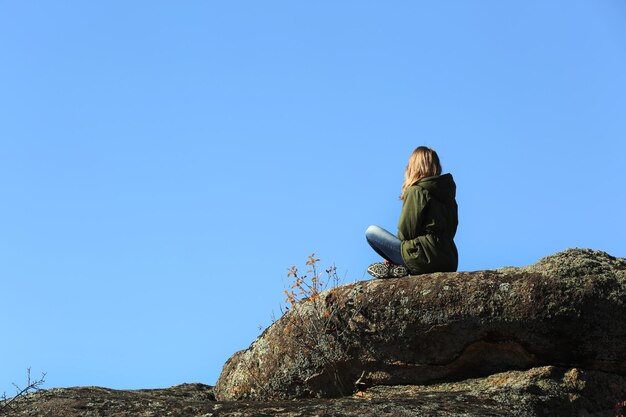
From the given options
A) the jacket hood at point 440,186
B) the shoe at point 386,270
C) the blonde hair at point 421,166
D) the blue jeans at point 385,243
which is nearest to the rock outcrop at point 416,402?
the shoe at point 386,270

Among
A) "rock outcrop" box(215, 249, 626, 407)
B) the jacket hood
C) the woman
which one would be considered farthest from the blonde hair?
"rock outcrop" box(215, 249, 626, 407)

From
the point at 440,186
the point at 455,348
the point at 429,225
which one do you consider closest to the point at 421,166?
the point at 440,186

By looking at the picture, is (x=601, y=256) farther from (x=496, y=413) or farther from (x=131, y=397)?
(x=131, y=397)

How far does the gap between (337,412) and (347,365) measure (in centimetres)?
226

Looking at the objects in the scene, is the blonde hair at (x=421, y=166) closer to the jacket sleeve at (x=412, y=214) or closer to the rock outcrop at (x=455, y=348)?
the jacket sleeve at (x=412, y=214)

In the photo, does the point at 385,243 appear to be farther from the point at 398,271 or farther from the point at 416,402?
the point at 416,402

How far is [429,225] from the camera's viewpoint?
12.9 meters

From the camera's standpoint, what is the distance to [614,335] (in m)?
11.5

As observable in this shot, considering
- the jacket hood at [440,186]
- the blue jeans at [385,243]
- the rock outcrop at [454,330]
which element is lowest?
the rock outcrop at [454,330]

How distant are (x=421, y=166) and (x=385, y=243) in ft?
4.04

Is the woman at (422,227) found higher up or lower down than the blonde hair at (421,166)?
lower down

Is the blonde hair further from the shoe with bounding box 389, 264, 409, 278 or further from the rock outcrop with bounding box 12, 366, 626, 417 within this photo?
the rock outcrop with bounding box 12, 366, 626, 417

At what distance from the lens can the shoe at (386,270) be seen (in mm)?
12906

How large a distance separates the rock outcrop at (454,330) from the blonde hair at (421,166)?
1.58m
